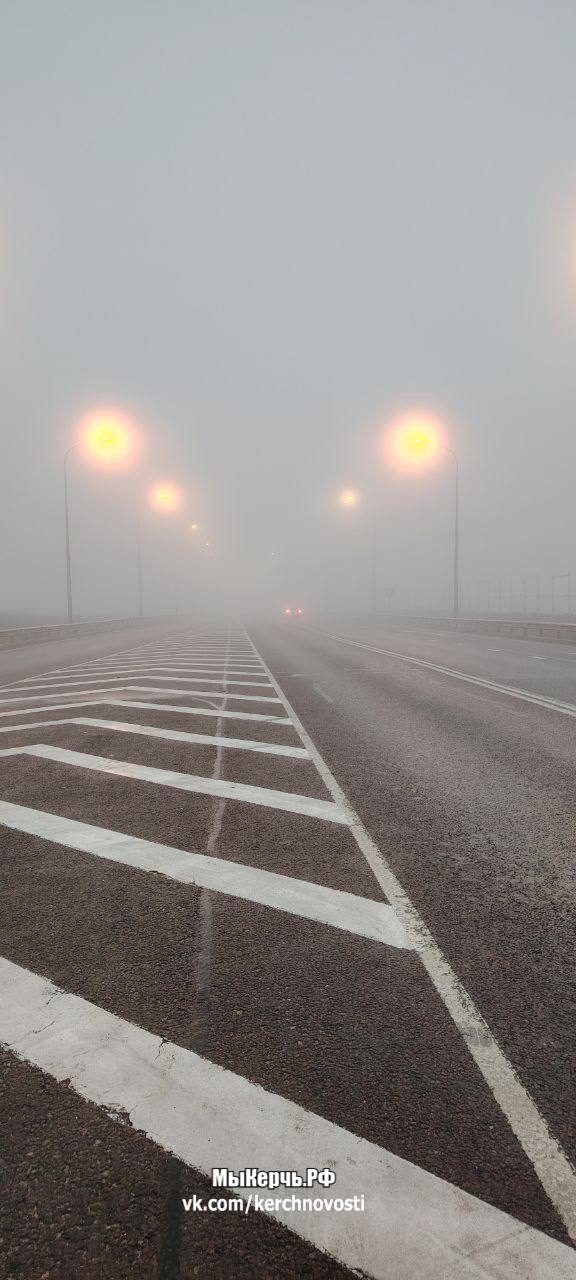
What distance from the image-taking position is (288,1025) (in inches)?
92.9

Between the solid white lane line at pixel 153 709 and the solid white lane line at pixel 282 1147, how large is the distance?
6786 mm

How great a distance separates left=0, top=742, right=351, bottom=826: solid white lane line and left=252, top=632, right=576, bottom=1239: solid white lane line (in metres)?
1.32

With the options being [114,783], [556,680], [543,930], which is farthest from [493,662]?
[543,930]

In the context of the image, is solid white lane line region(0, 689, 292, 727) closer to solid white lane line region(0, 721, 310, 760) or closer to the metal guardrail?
solid white lane line region(0, 721, 310, 760)

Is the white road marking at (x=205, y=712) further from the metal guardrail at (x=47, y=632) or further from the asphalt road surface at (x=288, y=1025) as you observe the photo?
the metal guardrail at (x=47, y=632)

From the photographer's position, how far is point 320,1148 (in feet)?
5.97

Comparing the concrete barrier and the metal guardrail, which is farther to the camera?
the concrete barrier

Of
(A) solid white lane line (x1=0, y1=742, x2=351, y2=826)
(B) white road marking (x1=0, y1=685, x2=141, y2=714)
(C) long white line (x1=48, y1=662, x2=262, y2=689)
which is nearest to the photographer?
(A) solid white lane line (x1=0, y1=742, x2=351, y2=826)

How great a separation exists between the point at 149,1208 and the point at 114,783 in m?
4.30

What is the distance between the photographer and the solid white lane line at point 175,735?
716 centimetres

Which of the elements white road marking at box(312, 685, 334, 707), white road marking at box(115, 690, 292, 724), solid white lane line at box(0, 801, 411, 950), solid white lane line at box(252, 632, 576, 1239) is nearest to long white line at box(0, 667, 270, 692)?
white road marking at box(312, 685, 334, 707)

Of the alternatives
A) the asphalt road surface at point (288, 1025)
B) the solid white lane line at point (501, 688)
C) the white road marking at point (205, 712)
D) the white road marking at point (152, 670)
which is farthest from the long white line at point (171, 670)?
the asphalt road surface at point (288, 1025)

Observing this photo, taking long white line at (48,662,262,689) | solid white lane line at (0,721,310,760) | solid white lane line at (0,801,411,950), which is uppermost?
solid white lane line at (0,801,411,950)

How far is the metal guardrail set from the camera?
1083 inches
